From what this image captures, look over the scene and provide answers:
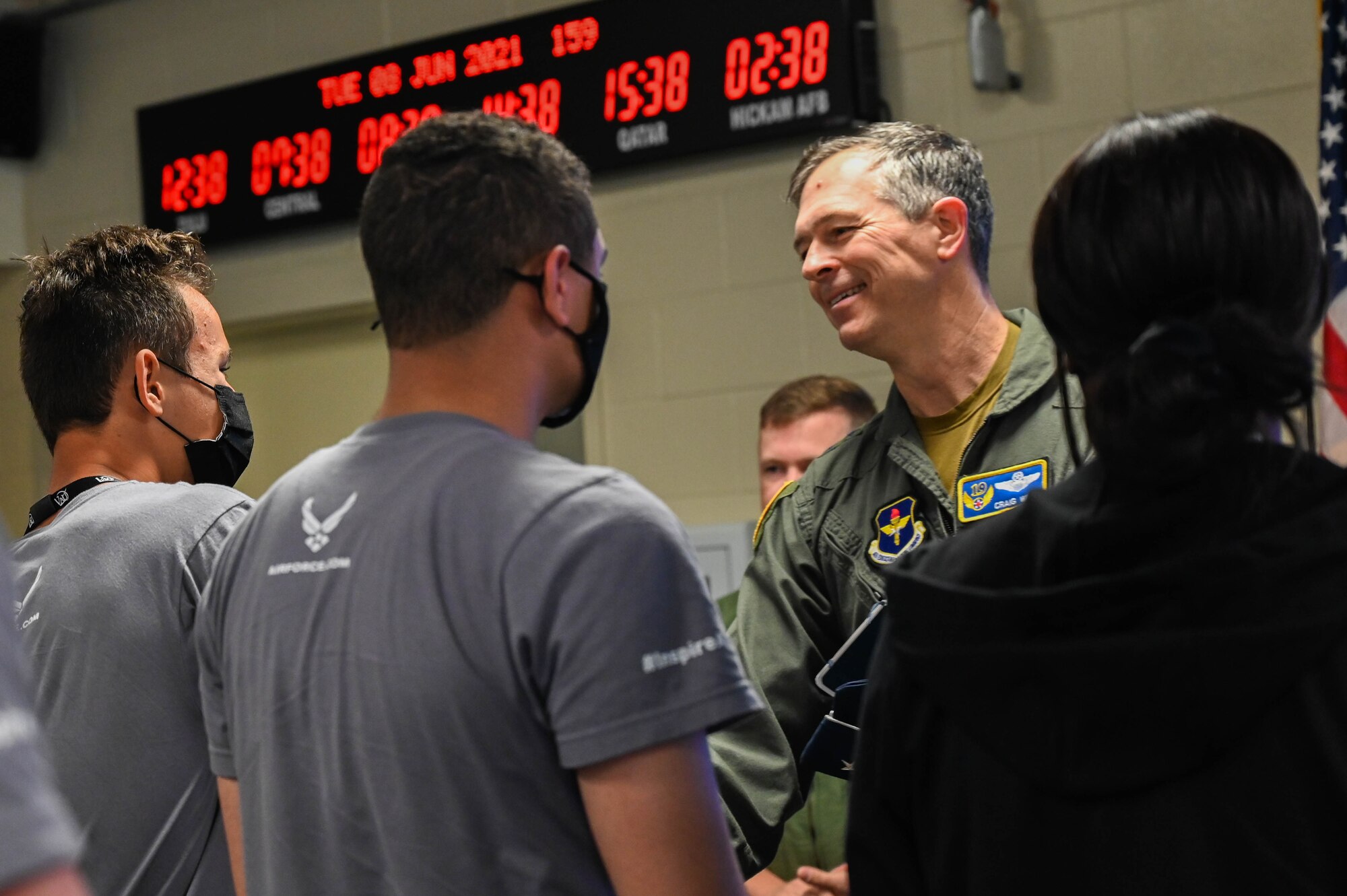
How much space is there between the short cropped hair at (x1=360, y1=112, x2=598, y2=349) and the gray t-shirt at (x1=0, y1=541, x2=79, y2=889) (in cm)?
59

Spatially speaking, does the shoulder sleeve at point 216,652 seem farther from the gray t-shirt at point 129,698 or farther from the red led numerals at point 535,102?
the red led numerals at point 535,102

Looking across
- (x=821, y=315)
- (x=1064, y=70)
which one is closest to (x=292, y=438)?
(x=821, y=315)

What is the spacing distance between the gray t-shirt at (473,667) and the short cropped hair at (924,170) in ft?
3.13

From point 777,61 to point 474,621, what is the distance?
2688 millimetres

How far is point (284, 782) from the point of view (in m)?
1.17

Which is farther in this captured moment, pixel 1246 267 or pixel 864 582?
pixel 864 582

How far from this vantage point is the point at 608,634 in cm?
107

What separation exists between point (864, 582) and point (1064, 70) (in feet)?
6.36

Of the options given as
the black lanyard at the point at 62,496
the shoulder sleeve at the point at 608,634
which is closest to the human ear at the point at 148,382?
the black lanyard at the point at 62,496

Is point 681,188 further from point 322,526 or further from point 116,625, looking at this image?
point 322,526

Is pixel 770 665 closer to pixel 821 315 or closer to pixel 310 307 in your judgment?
pixel 821 315

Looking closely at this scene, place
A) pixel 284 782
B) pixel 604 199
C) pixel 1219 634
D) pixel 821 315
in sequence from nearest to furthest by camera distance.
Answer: pixel 1219 634, pixel 284 782, pixel 821 315, pixel 604 199

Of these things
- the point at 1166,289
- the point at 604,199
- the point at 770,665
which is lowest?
the point at 770,665

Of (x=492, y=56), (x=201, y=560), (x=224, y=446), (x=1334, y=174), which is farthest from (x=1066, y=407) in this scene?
(x=492, y=56)
